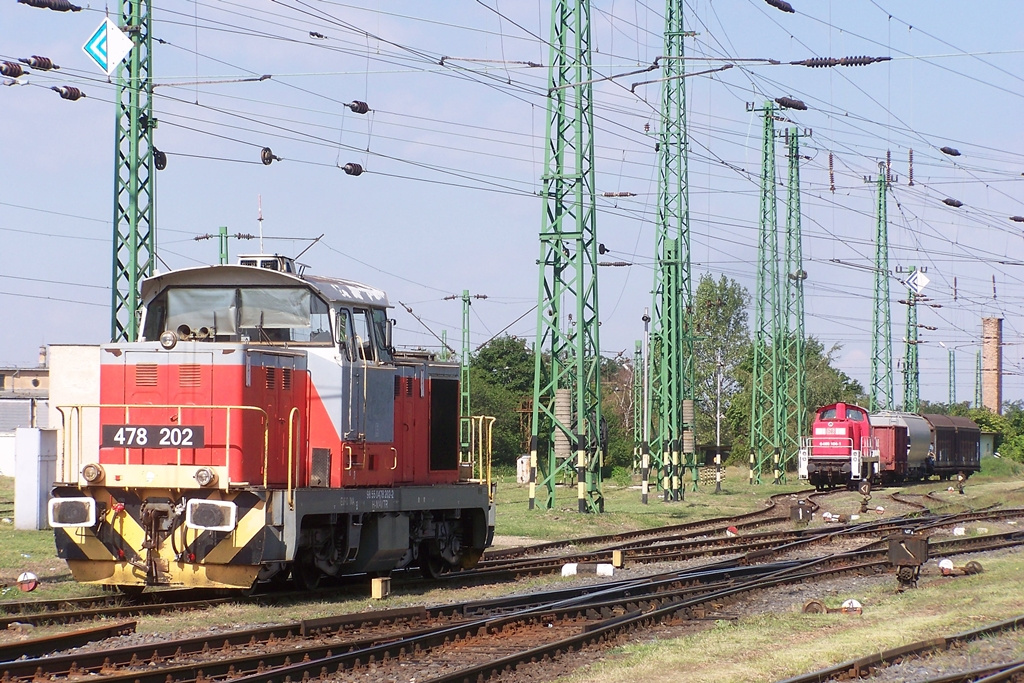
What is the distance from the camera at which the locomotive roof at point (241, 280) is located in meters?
13.0

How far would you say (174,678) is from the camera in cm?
859

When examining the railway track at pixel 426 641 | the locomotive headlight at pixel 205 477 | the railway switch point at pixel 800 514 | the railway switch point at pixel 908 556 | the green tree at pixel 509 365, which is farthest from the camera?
the green tree at pixel 509 365

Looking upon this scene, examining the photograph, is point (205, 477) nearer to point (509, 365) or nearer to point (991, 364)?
point (509, 365)

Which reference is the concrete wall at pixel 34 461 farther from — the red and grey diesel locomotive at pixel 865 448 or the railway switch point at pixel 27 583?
the red and grey diesel locomotive at pixel 865 448

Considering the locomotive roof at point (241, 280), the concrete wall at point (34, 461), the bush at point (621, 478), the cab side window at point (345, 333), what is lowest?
the bush at point (621, 478)

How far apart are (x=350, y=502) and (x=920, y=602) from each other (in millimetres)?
6846

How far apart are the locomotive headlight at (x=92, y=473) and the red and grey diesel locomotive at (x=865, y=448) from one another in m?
34.3

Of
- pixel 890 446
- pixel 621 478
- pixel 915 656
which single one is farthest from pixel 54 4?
pixel 621 478

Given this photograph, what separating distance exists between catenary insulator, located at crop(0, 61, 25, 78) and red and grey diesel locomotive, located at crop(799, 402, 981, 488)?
1278 inches

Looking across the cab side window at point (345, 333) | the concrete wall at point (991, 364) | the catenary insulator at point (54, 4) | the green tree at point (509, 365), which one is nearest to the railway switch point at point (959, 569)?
the cab side window at point (345, 333)

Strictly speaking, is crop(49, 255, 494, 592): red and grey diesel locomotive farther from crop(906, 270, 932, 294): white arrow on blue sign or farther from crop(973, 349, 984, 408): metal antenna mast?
crop(973, 349, 984, 408): metal antenna mast

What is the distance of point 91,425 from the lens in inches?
503

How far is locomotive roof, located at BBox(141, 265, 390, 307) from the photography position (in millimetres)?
12969

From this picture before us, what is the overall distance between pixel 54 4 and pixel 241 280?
7253 millimetres
